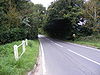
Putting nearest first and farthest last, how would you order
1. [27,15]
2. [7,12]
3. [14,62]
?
[14,62], [7,12], [27,15]

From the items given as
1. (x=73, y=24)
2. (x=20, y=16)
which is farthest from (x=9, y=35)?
(x=73, y=24)

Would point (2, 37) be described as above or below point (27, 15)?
below

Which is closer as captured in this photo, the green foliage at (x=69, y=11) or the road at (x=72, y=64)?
the road at (x=72, y=64)

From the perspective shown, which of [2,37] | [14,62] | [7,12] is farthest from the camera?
[7,12]

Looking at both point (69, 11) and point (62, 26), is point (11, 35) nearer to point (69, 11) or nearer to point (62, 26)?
point (69, 11)

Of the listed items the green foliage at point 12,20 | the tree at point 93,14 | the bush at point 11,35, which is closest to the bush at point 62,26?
the tree at point 93,14

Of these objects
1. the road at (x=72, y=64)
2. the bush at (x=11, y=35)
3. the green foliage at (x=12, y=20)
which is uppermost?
the green foliage at (x=12, y=20)

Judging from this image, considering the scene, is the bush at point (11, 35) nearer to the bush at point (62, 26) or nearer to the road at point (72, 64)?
the bush at point (62, 26)

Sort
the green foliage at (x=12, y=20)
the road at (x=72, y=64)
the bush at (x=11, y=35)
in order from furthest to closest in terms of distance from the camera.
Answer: the green foliage at (x=12, y=20)
the bush at (x=11, y=35)
the road at (x=72, y=64)

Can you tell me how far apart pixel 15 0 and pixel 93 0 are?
14284 mm

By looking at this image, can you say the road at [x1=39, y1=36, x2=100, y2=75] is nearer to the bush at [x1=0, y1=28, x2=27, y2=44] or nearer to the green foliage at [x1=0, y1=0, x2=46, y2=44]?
the bush at [x1=0, y1=28, x2=27, y2=44]

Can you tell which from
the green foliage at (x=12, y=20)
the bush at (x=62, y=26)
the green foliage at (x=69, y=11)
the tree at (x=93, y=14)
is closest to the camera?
the green foliage at (x=12, y=20)

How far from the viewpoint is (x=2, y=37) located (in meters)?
25.4

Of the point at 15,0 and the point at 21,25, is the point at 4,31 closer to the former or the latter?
the point at 21,25
